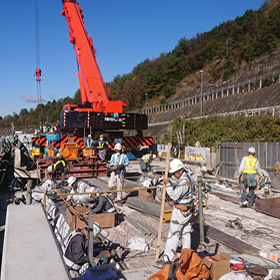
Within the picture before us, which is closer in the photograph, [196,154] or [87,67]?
[87,67]

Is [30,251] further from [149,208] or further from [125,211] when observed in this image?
[125,211]

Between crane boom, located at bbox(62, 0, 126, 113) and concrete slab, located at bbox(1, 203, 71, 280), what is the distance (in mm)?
13696

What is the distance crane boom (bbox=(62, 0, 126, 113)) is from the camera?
17.0 metres

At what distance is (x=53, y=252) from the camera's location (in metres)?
2.65

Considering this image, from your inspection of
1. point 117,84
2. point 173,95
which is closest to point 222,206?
point 173,95

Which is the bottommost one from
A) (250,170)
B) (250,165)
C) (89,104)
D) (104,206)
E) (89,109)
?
(104,206)

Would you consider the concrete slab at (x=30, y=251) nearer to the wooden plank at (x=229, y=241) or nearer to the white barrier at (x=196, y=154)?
the wooden plank at (x=229, y=241)

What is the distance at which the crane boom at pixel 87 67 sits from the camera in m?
17.0

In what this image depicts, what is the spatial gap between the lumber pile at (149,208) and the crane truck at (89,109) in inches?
333

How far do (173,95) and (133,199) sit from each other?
174 ft

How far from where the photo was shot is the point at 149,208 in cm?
749

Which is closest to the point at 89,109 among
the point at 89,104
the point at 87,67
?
the point at 89,104

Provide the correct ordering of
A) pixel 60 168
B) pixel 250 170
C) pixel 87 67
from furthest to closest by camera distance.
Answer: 1. pixel 87 67
2. pixel 60 168
3. pixel 250 170

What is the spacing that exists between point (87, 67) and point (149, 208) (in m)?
11.9
